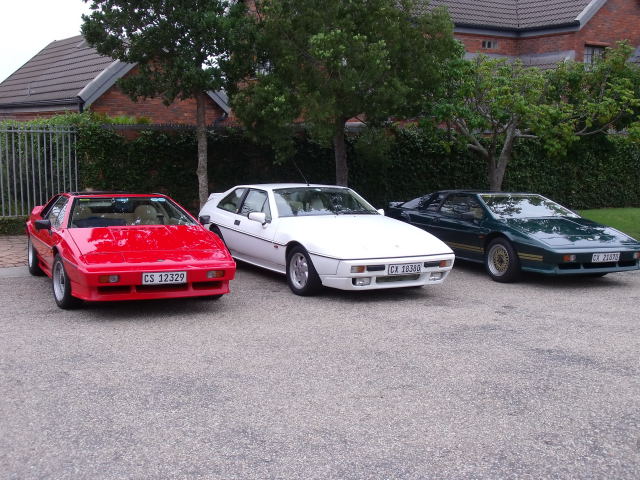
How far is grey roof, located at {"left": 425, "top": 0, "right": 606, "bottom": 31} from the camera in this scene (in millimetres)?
21984

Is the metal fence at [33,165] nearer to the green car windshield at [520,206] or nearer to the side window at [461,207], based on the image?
the side window at [461,207]

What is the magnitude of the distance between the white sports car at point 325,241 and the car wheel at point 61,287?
1971 millimetres

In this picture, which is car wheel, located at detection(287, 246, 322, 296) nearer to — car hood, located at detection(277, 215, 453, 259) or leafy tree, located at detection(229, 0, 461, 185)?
car hood, located at detection(277, 215, 453, 259)

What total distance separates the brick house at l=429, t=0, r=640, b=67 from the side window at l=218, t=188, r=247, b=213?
1366 cm

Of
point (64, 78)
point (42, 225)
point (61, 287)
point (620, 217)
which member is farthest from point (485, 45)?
point (61, 287)

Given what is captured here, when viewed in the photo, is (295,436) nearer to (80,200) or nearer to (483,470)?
(483,470)

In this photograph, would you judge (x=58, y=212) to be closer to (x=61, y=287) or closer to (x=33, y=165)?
(x=61, y=287)

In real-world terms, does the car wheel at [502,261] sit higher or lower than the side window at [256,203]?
lower

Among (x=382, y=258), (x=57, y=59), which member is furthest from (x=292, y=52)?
(x=57, y=59)

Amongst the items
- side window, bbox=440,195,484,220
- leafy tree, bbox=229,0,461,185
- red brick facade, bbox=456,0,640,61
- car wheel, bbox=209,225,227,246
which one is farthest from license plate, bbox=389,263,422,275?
red brick facade, bbox=456,0,640,61

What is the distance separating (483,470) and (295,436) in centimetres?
→ 109

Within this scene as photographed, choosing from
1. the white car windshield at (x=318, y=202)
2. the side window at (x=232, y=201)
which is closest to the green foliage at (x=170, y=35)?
the side window at (x=232, y=201)

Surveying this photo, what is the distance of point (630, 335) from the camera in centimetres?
658

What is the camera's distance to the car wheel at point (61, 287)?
7131mm
